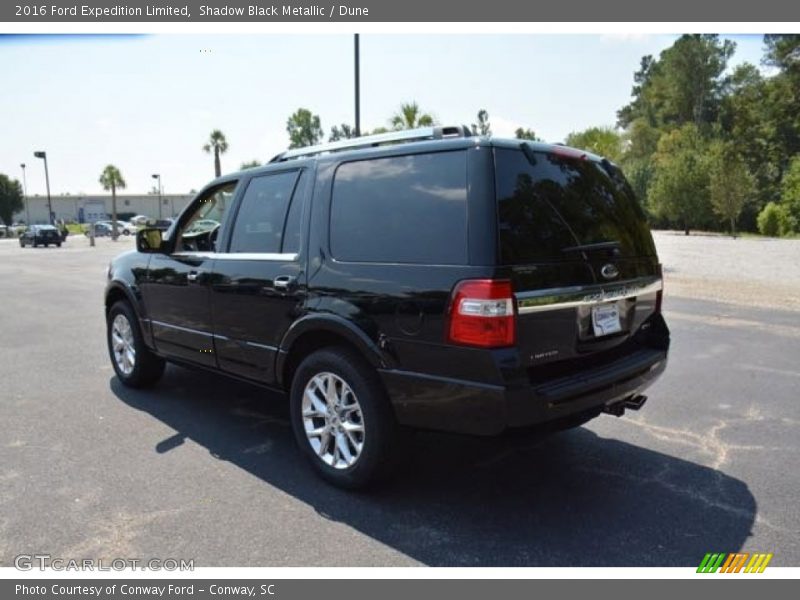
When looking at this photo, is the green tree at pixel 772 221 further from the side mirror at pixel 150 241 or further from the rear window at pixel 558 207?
the side mirror at pixel 150 241

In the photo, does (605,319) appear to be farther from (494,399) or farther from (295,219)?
(295,219)

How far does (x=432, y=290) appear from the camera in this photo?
2945mm

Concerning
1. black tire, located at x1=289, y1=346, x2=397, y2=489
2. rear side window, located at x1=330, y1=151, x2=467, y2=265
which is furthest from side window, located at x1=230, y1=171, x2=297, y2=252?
black tire, located at x1=289, y1=346, x2=397, y2=489

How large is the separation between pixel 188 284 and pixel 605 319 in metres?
3.10

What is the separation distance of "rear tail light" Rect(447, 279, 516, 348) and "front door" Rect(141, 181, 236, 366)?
2349 millimetres

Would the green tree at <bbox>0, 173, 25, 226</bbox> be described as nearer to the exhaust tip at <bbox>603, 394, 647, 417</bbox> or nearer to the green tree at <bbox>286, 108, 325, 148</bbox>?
the green tree at <bbox>286, 108, 325, 148</bbox>

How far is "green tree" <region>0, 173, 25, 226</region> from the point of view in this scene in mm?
80938

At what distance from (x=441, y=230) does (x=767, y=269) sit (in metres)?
17.8

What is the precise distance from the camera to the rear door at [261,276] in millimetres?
3742

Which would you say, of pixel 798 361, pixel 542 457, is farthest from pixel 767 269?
pixel 542 457

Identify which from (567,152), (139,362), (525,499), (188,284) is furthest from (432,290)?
(139,362)

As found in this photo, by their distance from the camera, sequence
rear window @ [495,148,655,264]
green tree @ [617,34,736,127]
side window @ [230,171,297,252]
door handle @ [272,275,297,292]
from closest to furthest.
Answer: rear window @ [495,148,655,264] → door handle @ [272,275,297,292] → side window @ [230,171,297,252] → green tree @ [617,34,736,127]

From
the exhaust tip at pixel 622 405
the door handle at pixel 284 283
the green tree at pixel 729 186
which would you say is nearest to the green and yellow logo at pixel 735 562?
the exhaust tip at pixel 622 405

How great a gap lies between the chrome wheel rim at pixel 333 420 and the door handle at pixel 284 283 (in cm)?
59
